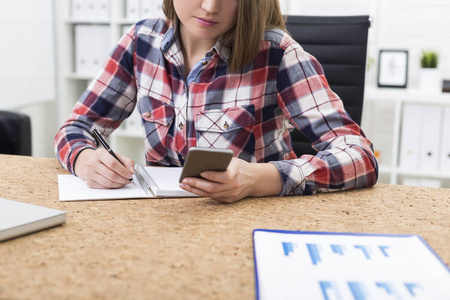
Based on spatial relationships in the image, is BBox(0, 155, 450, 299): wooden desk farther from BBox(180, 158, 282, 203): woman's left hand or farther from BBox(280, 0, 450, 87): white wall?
BBox(280, 0, 450, 87): white wall

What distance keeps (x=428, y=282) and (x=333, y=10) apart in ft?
8.32

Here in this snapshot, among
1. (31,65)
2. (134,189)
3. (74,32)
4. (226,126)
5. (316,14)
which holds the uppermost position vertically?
(316,14)

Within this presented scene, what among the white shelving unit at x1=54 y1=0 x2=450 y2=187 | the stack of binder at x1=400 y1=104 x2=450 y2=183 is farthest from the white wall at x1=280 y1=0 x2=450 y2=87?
the stack of binder at x1=400 y1=104 x2=450 y2=183

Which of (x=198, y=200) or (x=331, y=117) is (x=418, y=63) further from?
(x=198, y=200)

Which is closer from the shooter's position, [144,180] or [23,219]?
[23,219]

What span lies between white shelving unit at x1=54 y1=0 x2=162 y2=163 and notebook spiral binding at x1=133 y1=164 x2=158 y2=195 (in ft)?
6.41

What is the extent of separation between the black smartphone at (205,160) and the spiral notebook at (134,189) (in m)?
0.08

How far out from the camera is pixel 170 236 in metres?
0.73

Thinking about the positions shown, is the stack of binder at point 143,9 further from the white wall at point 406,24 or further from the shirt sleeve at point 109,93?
the shirt sleeve at point 109,93

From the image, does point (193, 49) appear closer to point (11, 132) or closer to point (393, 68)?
point (11, 132)

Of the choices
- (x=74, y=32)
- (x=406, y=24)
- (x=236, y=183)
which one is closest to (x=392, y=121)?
(x=406, y=24)

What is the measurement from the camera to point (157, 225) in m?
0.78

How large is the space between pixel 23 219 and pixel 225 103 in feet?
2.03

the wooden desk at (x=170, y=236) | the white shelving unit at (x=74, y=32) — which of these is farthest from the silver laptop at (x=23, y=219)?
the white shelving unit at (x=74, y=32)
